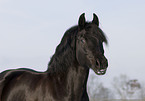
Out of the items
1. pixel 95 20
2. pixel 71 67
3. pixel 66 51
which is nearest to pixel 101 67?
pixel 71 67

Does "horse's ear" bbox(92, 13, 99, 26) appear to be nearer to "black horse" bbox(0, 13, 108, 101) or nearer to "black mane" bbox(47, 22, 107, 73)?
"black horse" bbox(0, 13, 108, 101)

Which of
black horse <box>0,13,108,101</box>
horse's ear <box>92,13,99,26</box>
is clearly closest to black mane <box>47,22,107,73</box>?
black horse <box>0,13,108,101</box>

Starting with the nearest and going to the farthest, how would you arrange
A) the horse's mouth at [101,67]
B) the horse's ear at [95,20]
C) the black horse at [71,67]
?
the horse's mouth at [101,67], the black horse at [71,67], the horse's ear at [95,20]

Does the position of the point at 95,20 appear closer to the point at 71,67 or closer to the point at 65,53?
the point at 65,53

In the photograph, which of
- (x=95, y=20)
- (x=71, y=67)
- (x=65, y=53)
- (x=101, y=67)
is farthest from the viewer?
(x=95, y=20)

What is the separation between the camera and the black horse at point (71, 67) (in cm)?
458

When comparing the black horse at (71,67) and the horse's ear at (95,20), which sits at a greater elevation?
the horse's ear at (95,20)

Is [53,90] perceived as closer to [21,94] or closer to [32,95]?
[32,95]

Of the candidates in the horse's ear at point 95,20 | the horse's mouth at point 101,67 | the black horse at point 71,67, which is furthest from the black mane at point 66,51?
the horse's mouth at point 101,67

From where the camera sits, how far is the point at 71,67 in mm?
4895

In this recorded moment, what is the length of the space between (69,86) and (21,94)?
1.27 meters

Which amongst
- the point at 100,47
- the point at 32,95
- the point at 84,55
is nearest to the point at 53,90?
the point at 32,95

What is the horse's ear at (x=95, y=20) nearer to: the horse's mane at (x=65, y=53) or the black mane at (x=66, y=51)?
the black mane at (x=66, y=51)

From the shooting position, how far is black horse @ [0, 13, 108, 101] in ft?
15.0
